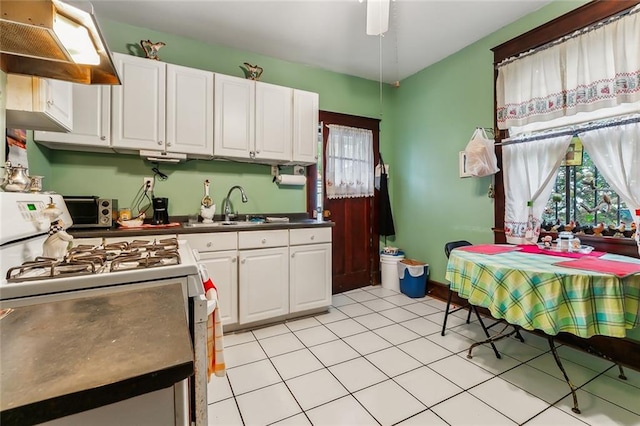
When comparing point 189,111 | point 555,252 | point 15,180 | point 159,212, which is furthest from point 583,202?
point 15,180

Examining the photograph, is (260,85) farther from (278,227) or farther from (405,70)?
(405,70)

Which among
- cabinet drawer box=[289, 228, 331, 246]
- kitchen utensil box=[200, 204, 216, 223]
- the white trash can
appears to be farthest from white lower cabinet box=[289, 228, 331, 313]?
the white trash can

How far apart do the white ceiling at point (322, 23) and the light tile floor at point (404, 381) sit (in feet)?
9.20

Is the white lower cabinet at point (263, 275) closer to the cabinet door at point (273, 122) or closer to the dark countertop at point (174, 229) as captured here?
the dark countertop at point (174, 229)

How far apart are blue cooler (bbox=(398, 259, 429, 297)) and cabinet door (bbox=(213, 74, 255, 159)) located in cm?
224

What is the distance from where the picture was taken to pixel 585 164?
89.0 inches

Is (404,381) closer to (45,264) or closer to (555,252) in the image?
(555,252)

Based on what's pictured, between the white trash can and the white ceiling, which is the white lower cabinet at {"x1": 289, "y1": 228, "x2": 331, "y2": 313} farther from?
the white ceiling

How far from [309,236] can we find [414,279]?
4.77 feet

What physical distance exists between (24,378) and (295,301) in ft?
7.94

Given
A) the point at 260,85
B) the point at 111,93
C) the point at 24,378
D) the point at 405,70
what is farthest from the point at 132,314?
the point at 405,70

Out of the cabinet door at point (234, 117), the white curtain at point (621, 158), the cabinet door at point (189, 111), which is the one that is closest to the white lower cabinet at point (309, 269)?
the cabinet door at point (234, 117)

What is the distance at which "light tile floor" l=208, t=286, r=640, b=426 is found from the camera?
1.55 m

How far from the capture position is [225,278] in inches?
96.9
